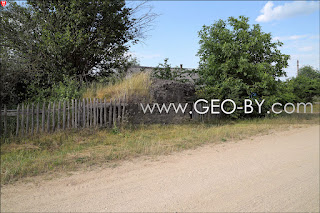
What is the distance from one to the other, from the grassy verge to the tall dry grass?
65.1 inches

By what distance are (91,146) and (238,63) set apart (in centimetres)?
974

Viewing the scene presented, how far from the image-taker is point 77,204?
12.4 ft

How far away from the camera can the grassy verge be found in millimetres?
5574

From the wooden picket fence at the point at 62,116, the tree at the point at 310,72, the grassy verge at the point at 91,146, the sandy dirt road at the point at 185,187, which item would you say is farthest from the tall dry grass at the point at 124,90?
the tree at the point at 310,72

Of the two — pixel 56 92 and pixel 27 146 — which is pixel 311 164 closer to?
pixel 27 146

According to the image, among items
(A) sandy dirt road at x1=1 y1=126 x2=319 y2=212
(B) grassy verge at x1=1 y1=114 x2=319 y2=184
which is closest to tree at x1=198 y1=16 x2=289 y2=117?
(B) grassy verge at x1=1 y1=114 x2=319 y2=184

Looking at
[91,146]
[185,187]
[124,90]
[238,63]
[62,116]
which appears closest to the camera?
[185,187]

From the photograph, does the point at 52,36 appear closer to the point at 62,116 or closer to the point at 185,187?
the point at 62,116

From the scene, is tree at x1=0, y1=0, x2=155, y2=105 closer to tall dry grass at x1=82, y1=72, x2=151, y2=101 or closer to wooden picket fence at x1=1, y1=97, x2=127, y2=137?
tall dry grass at x1=82, y1=72, x2=151, y2=101

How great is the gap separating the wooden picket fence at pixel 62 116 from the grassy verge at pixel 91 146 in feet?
1.38

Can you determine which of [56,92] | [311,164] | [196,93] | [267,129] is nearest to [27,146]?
[56,92]

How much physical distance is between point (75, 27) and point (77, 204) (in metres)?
10.2

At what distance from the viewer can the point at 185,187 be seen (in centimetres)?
448

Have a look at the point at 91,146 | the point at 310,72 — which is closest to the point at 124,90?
the point at 91,146
